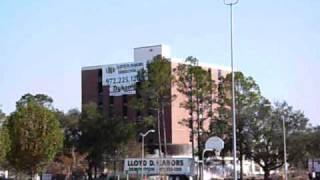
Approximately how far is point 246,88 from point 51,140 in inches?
1268

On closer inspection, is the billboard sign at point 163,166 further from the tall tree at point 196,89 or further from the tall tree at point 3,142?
the tall tree at point 3,142

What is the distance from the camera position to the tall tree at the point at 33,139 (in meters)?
57.1

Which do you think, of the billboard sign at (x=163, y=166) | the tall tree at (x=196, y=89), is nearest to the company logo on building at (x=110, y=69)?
the tall tree at (x=196, y=89)

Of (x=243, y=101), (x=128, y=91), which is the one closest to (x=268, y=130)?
(x=243, y=101)

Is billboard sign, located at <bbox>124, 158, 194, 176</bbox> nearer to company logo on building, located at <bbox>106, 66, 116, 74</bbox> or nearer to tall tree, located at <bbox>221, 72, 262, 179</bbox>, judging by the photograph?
tall tree, located at <bbox>221, 72, 262, 179</bbox>

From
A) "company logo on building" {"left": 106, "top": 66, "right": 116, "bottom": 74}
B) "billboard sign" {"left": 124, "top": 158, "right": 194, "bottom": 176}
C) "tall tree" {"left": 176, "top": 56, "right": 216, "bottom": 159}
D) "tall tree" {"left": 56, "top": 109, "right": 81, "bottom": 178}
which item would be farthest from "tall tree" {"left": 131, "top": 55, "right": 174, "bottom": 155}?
"company logo on building" {"left": 106, "top": 66, "right": 116, "bottom": 74}

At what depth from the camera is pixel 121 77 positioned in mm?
130875

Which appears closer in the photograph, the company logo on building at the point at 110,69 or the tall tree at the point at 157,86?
the tall tree at the point at 157,86

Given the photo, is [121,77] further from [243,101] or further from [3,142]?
[3,142]

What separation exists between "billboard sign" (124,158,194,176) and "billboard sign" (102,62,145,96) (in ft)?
169

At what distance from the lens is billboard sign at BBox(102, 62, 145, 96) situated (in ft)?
420

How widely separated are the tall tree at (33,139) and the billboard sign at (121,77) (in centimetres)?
6802

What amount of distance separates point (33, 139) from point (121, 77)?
73.9m

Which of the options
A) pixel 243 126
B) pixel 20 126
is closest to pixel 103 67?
pixel 243 126
